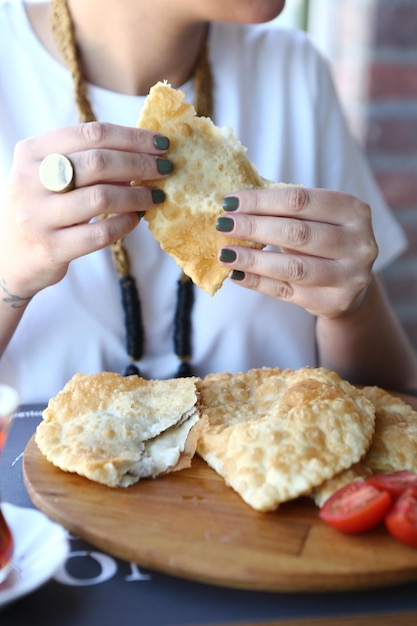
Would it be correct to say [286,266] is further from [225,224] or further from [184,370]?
[184,370]

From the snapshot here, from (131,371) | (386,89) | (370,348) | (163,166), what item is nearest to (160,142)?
(163,166)

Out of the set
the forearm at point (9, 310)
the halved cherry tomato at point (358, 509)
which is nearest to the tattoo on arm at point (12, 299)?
the forearm at point (9, 310)

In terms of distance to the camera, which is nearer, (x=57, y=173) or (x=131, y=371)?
(x=57, y=173)

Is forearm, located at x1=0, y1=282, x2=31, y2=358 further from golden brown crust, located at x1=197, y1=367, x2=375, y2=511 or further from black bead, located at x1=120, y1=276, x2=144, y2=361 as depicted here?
golden brown crust, located at x1=197, y1=367, x2=375, y2=511

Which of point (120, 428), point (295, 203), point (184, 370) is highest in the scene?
point (295, 203)

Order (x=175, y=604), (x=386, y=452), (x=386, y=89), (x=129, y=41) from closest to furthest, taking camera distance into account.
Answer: (x=175, y=604) → (x=386, y=452) → (x=129, y=41) → (x=386, y=89)

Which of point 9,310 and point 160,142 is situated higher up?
point 160,142

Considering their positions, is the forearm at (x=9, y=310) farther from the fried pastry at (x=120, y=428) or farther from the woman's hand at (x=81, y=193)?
the fried pastry at (x=120, y=428)

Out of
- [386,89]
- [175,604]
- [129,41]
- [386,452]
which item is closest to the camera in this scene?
[175,604]
